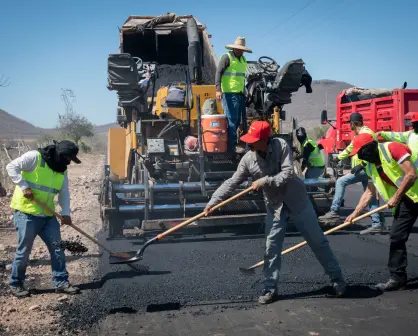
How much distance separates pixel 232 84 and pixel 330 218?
2.42 metres

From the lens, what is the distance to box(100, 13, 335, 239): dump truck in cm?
746

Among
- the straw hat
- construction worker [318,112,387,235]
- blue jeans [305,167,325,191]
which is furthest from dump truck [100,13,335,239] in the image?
blue jeans [305,167,325,191]

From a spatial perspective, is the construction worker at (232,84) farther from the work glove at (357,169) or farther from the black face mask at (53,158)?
the black face mask at (53,158)

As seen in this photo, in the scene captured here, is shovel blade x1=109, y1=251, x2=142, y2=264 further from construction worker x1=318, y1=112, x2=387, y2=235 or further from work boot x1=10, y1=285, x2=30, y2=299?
construction worker x1=318, y1=112, x2=387, y2=235

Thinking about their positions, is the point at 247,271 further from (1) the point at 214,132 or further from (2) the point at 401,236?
(1) the point at 214,132

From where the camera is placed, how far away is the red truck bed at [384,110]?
1005cm

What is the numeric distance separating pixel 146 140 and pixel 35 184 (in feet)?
9.87

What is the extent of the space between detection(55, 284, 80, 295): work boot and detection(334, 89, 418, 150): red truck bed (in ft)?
23.2

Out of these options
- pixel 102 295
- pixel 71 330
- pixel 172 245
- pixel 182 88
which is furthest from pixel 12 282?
pixel 182 88

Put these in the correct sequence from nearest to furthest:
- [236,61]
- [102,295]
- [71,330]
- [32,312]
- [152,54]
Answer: [71,330]
[32,312]
[102,295]
[236,61]
[152,54]

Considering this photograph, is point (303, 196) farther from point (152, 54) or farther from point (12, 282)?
point (152, 54)

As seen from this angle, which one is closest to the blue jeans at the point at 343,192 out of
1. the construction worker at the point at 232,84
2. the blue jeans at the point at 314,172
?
the blue jeans at the point at 314,172

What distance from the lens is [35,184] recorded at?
17.1ft

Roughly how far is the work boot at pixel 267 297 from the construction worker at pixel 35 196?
183cm
